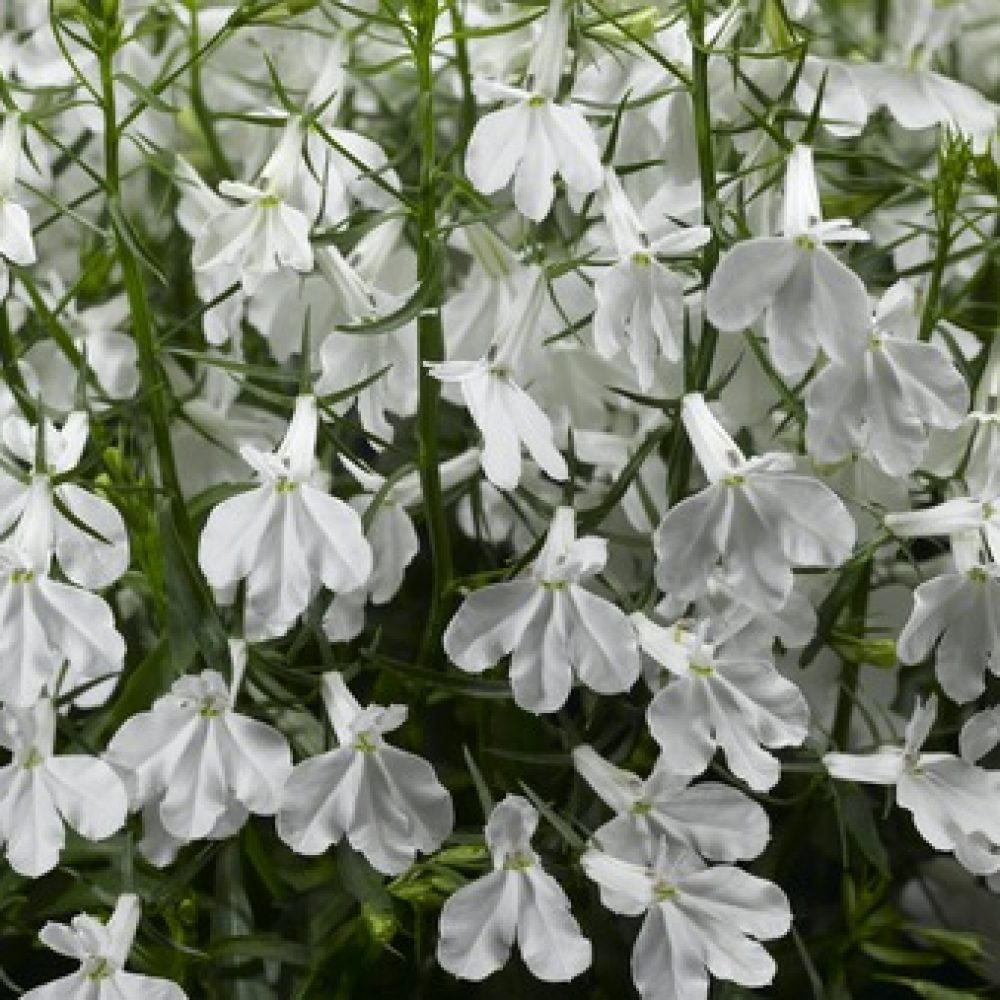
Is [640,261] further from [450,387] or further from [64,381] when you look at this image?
[64,381]

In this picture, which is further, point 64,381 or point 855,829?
point 64,381

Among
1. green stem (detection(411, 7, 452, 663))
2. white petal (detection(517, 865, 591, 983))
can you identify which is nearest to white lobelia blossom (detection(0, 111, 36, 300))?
green stem (detection(411, 7, 452, 663))

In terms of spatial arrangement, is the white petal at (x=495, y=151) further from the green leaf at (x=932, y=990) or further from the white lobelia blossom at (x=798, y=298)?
the green leaf at (x=932, y=990)

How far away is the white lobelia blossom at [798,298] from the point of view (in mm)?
552

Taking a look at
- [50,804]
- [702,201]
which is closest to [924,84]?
[702,201]

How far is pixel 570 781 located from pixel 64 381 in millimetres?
220

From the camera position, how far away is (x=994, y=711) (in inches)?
23.9

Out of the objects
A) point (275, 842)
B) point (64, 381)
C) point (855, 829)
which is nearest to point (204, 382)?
point (64, 381)

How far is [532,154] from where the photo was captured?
0.58 meters

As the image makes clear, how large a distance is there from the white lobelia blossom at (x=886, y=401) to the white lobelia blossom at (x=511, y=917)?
4.9 inches

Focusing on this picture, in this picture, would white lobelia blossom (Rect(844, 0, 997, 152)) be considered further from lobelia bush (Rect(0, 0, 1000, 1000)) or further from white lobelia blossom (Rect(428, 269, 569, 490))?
white lobelia blossom (Rect(428, 269, 569, 490))

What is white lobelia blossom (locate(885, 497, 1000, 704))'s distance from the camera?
58 cm

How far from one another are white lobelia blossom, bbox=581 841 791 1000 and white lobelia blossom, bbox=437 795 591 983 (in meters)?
0.02

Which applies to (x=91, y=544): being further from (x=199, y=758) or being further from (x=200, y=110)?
(x=200, y=110)
